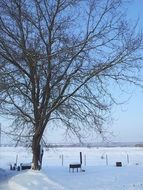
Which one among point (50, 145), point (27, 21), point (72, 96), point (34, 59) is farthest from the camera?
point (50, 145)

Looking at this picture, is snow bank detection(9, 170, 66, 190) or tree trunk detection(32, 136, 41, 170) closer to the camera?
snow bank detection(9, 170, 66, 190)

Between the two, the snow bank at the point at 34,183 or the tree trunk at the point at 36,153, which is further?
the tree trunk at the point at 36,153

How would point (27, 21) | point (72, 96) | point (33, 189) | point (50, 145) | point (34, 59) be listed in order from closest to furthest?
point (33, 189)
point (34, 59)
point (27, 21)
point (72, 96)
point (50, 145)

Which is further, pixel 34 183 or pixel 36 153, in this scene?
pixel 36 153

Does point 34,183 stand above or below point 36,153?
below

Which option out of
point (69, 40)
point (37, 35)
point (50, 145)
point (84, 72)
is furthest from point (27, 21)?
point (50, 145)

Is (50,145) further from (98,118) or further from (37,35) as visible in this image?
(37,35)

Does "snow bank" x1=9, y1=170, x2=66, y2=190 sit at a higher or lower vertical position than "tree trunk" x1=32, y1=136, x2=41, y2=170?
lower

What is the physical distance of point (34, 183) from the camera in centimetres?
1378

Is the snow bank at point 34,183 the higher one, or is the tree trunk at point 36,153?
the tree trunk at point 36,153

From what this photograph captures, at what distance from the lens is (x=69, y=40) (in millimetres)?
17062

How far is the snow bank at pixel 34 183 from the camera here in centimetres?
1336

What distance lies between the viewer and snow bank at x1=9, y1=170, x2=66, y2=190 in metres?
13.4

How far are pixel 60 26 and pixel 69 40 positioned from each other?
98 centimetres
